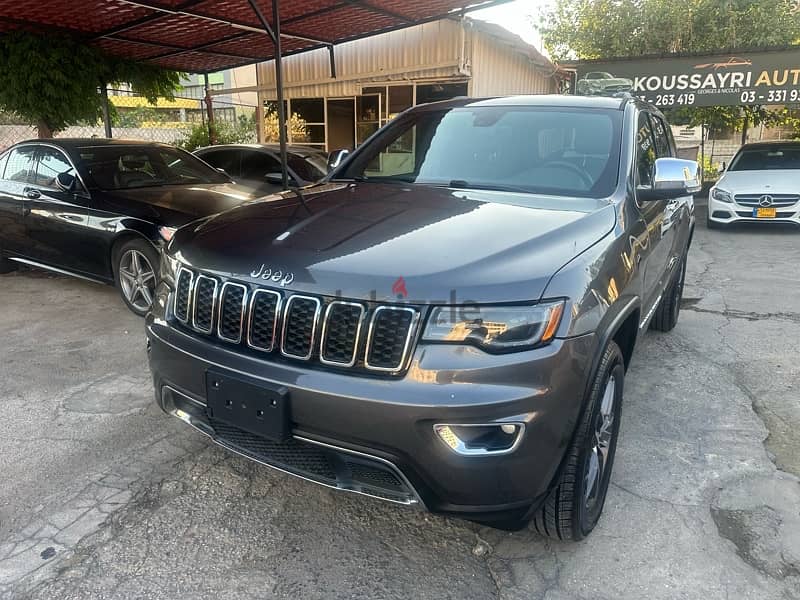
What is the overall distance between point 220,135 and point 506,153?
11613mm

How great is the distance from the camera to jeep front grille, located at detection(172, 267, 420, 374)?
202 centimetres

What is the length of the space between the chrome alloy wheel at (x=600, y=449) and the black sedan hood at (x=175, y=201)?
3.79 metres

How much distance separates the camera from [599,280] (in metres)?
2.30

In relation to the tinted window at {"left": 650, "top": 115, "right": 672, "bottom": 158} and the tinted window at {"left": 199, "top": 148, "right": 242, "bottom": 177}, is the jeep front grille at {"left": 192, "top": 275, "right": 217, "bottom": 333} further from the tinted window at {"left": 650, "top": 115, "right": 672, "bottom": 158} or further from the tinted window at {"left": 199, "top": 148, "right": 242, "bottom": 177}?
the tinted window at {"left": 199, "top": 148, "right": 242, "bottom": 177}

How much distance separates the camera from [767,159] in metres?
11.1

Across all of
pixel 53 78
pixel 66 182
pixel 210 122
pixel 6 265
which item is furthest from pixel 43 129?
pixel 66 182

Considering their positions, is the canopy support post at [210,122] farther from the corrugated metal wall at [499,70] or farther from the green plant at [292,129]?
the corrugated metal wall at [499,70]

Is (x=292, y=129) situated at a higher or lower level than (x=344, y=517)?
higher

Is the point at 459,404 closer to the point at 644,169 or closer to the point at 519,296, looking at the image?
the point at 519,296

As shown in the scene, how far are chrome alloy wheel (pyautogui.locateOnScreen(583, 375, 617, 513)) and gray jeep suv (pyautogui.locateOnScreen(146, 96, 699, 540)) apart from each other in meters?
0.01

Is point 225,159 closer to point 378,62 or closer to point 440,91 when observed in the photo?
point 440,91

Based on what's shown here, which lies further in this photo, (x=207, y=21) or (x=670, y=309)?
(x=207, y=21)

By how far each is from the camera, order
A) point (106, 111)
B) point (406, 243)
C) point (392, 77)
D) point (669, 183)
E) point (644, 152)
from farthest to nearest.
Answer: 1. point (392, 77)
2. point (106, 111)
3. point (644, 152)
4. point (669, 183)
5. point (406, 243)

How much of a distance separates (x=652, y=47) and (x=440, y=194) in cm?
1770
